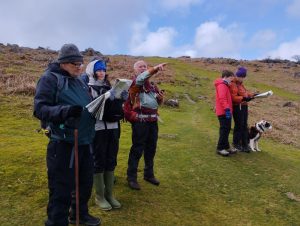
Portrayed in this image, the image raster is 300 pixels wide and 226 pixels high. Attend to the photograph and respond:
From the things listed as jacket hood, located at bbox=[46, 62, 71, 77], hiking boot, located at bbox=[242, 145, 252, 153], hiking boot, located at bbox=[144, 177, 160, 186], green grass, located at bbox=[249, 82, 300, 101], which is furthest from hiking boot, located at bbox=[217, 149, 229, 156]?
green grass, located at bbox=[249, 82, 300, 101]

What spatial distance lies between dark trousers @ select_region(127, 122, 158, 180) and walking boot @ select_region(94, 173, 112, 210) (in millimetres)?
1266

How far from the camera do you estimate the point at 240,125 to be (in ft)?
42.3

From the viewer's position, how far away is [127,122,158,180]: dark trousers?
8.37 meters

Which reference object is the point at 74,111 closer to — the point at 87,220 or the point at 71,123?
the point at 71,123

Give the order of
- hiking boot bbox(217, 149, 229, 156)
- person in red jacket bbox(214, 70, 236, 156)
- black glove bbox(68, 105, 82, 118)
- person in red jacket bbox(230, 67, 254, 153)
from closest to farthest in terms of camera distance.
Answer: black glove bbox(68, 105, 82, 118) < person in red jacket bbox(214, 70, 236, 156) < hiking boot bbox(217, 149, 229, 156) < person in red jacket bbox(230, 67, 254, 153)

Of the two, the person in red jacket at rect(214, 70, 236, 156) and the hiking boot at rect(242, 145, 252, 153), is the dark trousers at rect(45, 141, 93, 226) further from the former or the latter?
the hiking boot at rect(242, 145, 252, 153)

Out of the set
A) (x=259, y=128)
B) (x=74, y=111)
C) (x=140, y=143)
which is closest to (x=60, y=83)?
(x=74, y=111)

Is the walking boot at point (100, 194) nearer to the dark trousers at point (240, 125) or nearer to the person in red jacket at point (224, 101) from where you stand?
the person in red jacket at point (224, 101)

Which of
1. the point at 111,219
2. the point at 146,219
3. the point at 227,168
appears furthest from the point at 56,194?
the point at 227,168

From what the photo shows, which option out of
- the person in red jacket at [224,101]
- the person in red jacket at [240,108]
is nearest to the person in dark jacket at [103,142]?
the person in red jacket at [224,101]

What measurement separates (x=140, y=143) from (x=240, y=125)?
5.34 meters

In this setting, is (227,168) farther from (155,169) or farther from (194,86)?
(194,86)

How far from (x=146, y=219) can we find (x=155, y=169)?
2906 millimetres

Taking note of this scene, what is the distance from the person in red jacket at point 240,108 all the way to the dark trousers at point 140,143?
444 cm
